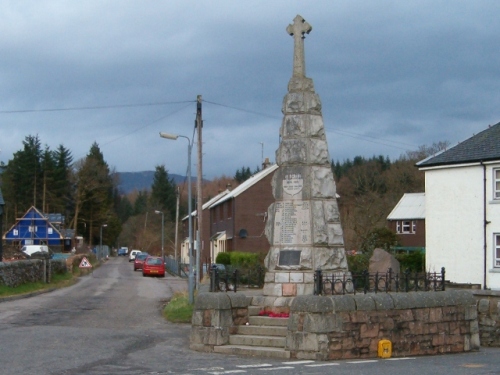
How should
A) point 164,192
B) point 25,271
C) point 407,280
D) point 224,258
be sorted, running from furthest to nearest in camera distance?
1. point 164,192
2. point 224,258
3. point 25,271
4. point 407,280

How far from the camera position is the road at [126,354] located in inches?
523

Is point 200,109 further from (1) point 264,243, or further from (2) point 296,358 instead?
(1) point 264,243

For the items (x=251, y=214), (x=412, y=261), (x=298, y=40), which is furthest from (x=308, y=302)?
(x=251, y=214)

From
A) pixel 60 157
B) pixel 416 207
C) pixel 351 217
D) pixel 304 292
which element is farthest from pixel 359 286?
pixel 60 157

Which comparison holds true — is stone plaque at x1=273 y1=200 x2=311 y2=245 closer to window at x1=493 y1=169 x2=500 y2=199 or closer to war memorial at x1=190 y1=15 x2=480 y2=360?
war memorial at x1=190 y1=15 x2=480 y2=360

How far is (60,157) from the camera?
99.8 metres

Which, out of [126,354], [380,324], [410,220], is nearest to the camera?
[126,354]

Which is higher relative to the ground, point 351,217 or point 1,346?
point 351,217

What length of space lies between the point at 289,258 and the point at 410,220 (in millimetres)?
49937

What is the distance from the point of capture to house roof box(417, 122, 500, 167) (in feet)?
113

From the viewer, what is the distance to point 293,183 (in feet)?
56.3

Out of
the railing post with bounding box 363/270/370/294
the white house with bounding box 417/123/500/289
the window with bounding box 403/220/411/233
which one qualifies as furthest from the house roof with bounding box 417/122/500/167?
the window with bounding box 403/220/411/233

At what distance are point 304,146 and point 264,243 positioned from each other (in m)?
39.7

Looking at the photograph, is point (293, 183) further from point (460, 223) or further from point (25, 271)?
point (25, 271)
